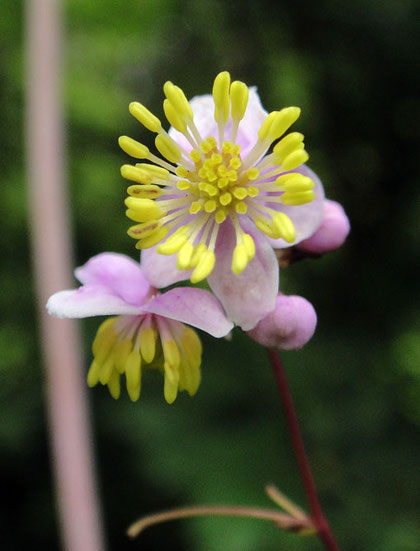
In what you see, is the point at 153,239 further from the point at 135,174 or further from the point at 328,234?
the point at 328,234

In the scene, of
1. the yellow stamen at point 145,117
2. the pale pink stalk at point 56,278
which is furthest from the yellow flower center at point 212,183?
the pale pink stalk at point 56,278

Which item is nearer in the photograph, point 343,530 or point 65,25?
point 343,530

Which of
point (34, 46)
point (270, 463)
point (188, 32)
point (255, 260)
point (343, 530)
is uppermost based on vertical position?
point (188, 32)

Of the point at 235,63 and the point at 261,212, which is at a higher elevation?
the point at 235,63

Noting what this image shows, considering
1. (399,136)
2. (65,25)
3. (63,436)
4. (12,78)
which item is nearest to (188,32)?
(65,25)

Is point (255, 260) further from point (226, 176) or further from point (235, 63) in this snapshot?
point (235, 63)

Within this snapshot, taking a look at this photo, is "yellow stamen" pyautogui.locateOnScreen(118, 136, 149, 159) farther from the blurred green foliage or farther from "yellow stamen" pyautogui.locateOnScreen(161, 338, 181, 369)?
the blurred green foliage

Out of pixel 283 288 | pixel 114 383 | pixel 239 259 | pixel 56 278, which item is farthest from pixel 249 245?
pixel 283 288
